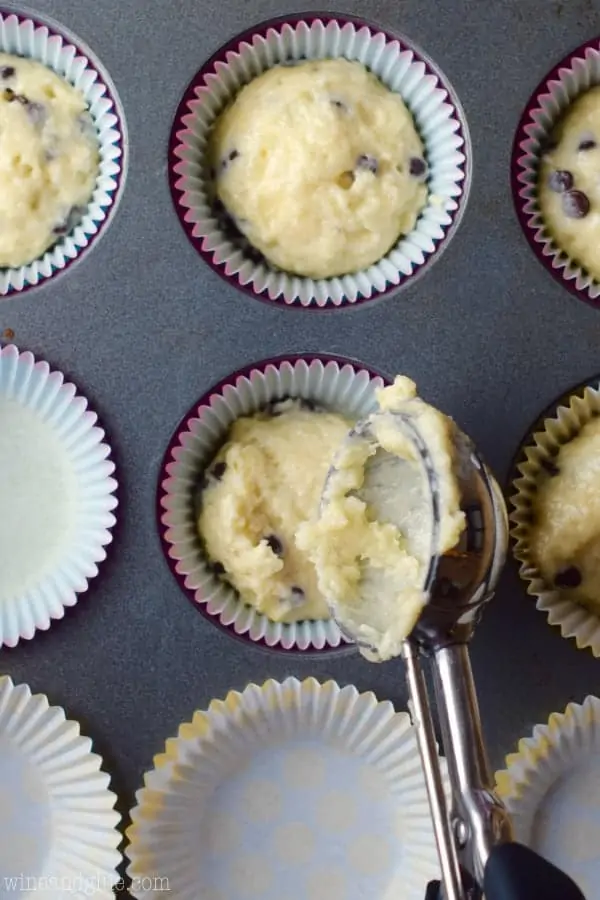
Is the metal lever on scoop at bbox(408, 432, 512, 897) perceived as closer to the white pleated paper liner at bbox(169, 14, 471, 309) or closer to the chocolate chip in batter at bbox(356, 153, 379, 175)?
the white pleated paper liner at bbox(169, 14, 471, 309)

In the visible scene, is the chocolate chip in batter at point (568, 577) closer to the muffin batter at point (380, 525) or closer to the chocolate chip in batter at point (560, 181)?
the muffin batter at point (380, 525)

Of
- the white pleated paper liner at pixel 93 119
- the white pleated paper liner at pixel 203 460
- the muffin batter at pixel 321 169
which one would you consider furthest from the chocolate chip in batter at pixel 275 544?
the white pleated paper liner at pixel 93 119

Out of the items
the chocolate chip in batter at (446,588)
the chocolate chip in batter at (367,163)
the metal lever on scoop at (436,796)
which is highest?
the chocolate chip in batter at (367,163)

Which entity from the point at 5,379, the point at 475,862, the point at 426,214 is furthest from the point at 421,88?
the point at 475,862

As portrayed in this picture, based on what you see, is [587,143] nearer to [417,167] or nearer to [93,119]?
[417,167]

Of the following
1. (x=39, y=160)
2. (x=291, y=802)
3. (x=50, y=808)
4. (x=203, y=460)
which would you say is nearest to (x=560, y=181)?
(x=203, y=460)

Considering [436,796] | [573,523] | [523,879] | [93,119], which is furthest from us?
[93,119]

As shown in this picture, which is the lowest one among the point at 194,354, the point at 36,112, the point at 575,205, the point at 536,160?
the point at 194,354
